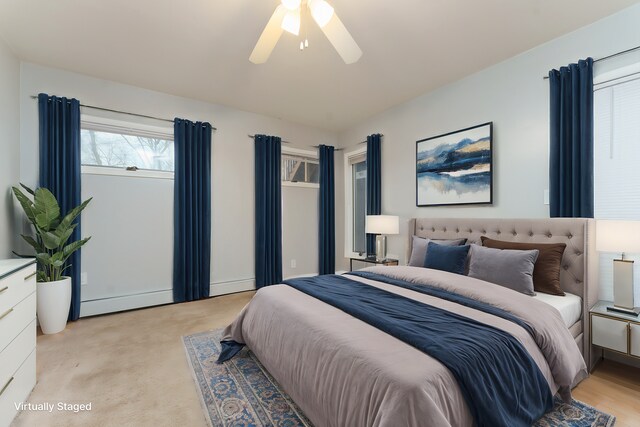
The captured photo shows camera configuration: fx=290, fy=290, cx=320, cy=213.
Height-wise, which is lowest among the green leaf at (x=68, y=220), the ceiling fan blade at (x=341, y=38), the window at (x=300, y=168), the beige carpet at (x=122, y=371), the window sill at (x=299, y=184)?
the beige carpet at (x=122, y=371)

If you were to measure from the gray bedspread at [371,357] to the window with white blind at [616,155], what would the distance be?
3.46 feet

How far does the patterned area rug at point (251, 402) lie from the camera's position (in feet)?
5.21

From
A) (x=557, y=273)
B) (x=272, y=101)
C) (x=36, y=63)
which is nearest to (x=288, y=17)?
(x=272, y=101)

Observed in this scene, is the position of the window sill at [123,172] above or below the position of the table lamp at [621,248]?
above

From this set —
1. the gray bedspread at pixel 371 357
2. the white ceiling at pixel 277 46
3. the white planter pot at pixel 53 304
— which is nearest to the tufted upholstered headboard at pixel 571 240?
the gray bedspread at pixel 371 357

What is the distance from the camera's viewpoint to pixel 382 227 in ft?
12.4

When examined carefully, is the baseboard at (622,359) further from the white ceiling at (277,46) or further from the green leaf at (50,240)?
the green leaf at (50,240)

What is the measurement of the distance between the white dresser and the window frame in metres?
1.69

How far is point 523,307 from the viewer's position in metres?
1.71

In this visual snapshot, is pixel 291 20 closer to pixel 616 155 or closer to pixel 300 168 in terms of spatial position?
pixel 616 155

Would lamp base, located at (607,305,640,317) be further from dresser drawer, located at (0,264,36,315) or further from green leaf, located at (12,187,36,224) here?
green leaf, located at (12,187,36,224)

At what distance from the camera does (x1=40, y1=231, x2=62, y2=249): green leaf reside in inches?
106

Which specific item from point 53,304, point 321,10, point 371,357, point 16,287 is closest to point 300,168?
point 321,10

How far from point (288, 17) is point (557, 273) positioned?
267 cm
